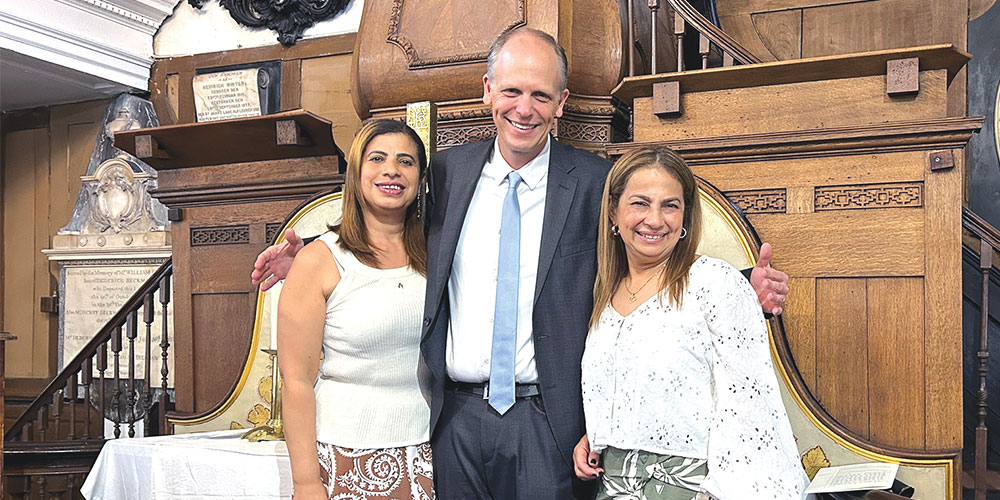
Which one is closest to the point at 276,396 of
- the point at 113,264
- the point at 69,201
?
the point at 113,264

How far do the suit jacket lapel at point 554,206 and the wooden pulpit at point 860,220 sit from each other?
1008 millimetres

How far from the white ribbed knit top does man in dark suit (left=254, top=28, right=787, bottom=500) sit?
0.05m

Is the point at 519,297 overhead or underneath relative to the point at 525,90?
underneath

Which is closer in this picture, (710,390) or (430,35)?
Result: (710,390)

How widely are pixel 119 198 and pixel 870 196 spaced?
5299mm

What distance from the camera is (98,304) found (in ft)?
21.4

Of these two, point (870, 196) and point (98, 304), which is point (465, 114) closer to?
point (870, 196)

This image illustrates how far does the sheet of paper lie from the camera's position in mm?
2545

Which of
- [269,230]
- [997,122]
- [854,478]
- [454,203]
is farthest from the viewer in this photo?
[997,122]

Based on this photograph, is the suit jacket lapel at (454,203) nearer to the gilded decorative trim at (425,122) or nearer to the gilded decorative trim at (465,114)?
the gilded decorative trim at (425,122)

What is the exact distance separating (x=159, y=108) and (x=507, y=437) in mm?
5217

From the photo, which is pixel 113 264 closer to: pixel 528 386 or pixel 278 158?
pixel 278 158

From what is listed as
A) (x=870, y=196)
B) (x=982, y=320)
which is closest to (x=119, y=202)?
(x=870, y=196)

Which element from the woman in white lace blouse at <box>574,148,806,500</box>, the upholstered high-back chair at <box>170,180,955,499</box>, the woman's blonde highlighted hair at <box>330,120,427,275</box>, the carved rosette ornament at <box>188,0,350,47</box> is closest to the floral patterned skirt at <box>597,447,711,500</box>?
the woman in white lace blouse at <box>574,148,806,500</box>
